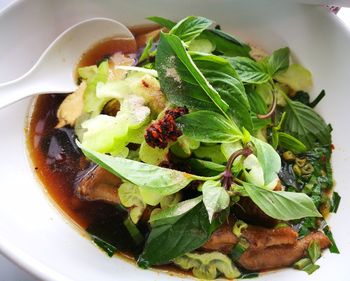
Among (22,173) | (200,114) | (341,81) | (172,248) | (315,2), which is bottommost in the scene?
(22,173)

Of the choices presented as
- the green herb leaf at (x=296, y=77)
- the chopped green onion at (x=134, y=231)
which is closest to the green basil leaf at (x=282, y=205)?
the chopped green onion at (x=134, y=231)

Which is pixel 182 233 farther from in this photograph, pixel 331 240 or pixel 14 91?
pixel 14 91

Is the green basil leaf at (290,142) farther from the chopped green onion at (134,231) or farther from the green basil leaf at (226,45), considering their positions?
the chopped green onion at (134,231)

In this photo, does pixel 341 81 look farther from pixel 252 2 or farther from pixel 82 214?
pixel 82 214

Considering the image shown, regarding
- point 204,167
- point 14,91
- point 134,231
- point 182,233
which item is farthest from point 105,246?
point 14,91

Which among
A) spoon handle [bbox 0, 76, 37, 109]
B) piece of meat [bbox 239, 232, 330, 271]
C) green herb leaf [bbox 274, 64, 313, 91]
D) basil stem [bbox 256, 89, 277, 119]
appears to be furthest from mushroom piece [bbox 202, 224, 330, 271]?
spoon handle [bbox 0, 76, 37, 109]

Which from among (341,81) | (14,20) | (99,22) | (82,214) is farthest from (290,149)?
(14,20)

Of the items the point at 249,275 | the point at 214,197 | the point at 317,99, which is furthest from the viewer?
the point at 317,99
